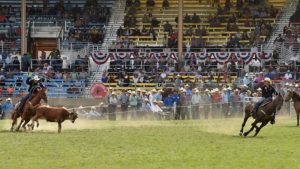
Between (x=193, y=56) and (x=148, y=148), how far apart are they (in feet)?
86.7

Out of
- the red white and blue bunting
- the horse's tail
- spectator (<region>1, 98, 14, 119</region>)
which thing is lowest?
spectator (<region>1, 98, 14, 119</region>)

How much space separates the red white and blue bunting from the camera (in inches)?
1962

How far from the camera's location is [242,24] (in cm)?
5612

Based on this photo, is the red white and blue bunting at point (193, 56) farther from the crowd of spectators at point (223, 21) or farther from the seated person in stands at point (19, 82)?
the seated person in stands at point (19, 82)

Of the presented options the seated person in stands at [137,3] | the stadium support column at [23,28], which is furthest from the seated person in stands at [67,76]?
the seated person in stands at [137,3]

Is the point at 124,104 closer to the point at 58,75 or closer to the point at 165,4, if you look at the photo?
the point at 58,75

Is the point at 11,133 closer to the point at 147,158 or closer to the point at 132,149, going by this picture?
the point at 132,149

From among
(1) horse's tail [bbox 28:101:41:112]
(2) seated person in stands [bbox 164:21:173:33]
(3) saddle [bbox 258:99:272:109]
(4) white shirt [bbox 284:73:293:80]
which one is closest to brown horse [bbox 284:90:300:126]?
(3) saddle [bbox 258:99:272:109]

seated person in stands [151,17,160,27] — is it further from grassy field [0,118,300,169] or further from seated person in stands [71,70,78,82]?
grassy field [0,118,300,169]

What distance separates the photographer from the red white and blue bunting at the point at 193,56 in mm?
49844

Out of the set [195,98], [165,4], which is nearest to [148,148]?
[195,98]

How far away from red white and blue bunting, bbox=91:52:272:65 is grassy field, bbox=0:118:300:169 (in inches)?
625

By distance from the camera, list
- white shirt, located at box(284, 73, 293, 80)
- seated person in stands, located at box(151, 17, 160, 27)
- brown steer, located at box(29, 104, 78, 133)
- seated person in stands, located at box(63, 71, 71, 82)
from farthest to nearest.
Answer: seated person in stands, located at box(151, 17, 160, 27)
seated person in stands, located at box(63, 71, 71, 82)
white shirt, located at box(284, 73, 293, 80)
brown steer, located at box(29, 104, 78, 133)

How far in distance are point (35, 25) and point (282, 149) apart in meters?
35.1
